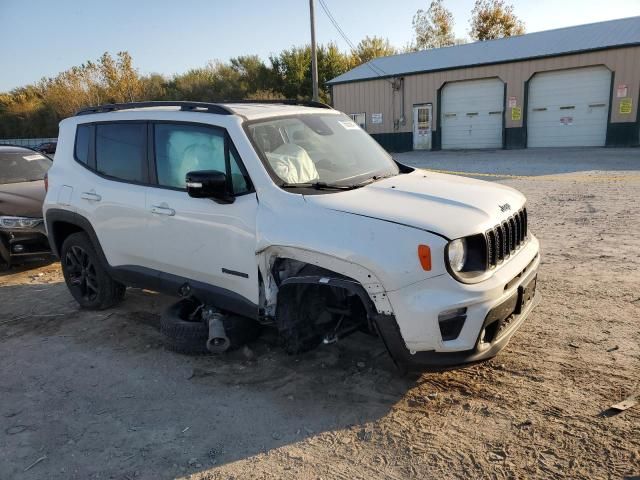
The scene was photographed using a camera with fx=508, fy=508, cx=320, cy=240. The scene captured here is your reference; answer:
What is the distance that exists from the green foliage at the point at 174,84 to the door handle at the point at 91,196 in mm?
35816

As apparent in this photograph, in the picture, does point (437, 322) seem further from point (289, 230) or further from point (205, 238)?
point (205, 238)

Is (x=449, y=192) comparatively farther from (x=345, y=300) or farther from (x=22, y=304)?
(x=22, y=304)

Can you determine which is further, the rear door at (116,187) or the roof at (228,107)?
the rear door at (116,187)

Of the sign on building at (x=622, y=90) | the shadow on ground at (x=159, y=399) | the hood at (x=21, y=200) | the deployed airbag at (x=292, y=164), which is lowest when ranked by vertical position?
the shadow on ground at (x=159, y=399)

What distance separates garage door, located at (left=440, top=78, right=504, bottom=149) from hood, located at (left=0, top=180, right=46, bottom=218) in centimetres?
2215

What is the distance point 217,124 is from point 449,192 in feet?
6.02

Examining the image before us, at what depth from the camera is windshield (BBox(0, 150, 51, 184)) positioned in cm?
791

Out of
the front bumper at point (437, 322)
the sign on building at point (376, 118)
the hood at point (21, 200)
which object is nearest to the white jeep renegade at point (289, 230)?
the front bumper at point (437, 322)

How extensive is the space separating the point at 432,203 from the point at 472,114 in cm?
2410

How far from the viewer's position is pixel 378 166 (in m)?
4.34

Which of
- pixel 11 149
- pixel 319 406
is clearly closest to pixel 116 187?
pixel 319 406

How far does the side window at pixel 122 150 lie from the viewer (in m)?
4.49

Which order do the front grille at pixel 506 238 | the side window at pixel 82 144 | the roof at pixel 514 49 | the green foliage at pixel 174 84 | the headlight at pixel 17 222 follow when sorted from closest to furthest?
the front grille at pixel 506 238
the side window at pixel 82 144
the headlight at pixel 17 222
the roof at pixel 514 49
the green foliage at pixel 174 84

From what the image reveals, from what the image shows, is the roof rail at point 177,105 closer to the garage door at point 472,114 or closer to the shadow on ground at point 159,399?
the shadow on ground at point 159,399
